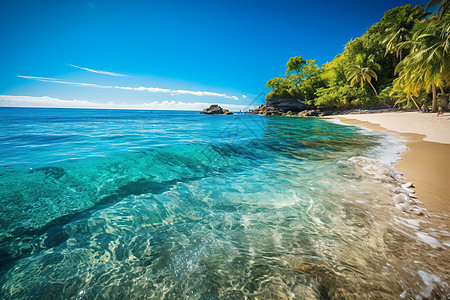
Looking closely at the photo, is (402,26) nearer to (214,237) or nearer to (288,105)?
(288,105)

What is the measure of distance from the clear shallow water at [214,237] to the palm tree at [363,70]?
38584 mm

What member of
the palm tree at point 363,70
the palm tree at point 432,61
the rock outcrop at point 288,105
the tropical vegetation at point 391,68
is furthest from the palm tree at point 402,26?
the rock outcrop at point 288,105

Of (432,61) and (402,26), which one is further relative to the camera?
(402,26)

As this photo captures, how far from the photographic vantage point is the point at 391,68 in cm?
3522

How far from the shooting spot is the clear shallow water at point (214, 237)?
1.96 m

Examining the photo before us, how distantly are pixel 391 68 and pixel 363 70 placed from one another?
7.91 meters

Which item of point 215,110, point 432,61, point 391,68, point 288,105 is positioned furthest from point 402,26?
point 215,110

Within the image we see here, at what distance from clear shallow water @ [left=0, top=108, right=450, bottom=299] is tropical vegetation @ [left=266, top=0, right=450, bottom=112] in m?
21.6

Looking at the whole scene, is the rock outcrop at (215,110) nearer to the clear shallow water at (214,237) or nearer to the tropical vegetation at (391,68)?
the tropical vegetation at (391,68)

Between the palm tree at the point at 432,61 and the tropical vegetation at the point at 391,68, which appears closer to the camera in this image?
the palm tree at the point at 432,61

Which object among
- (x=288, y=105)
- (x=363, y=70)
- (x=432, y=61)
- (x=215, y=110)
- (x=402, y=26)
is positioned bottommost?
(x=215, y=110)

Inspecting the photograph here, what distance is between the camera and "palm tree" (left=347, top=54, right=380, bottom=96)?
1296 inches

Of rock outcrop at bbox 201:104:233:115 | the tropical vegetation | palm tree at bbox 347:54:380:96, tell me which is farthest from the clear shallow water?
rock outcrop at bbox 201:104:233:115

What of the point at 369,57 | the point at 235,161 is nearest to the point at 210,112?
the point at 369,57
